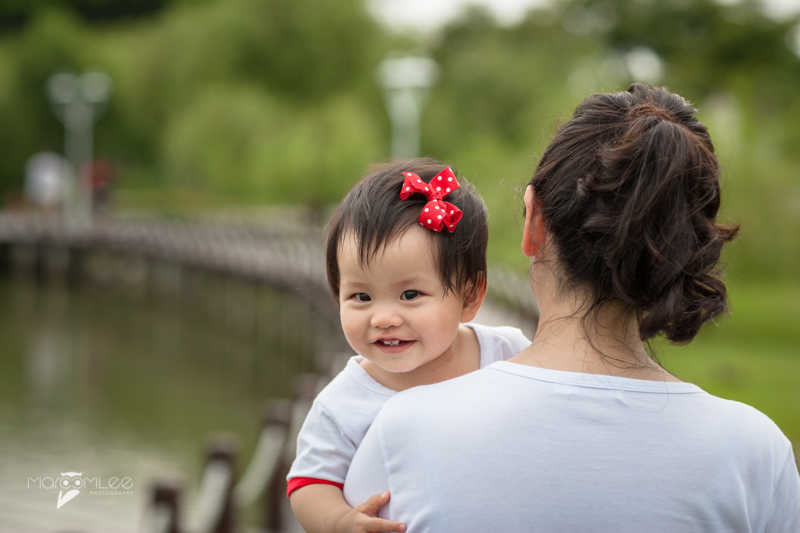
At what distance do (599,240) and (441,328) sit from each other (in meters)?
0.46

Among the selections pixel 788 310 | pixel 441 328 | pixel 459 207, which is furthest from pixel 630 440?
pixel 788 310

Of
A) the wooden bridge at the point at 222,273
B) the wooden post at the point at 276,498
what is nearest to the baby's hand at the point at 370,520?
the wooden bridge at the point at 222,273

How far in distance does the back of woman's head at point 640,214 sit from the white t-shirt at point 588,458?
0.13 m

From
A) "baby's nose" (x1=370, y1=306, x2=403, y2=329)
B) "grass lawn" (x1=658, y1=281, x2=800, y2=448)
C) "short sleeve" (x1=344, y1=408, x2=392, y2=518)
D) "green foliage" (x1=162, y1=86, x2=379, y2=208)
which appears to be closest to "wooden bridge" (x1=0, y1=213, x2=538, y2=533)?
"baby's nose" (x1=370, y1=306, x2=403, y2=329)

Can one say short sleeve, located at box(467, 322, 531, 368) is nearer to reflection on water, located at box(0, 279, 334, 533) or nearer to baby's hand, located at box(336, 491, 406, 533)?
baby's hand, located at box(336, 491, 406, 533)

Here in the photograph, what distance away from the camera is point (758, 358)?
48.0 ft

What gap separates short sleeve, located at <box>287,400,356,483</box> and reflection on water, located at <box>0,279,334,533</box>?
239 inches

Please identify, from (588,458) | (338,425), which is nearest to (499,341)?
(338,425)

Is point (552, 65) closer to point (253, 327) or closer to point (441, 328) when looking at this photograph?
point (253, 327)

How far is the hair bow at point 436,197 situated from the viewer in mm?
1747

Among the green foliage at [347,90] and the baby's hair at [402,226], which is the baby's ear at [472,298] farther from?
the green foliage at [347,90]

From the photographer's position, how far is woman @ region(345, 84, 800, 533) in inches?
53.6

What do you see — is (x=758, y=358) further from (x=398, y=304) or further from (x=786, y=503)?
(x=786, y=503)

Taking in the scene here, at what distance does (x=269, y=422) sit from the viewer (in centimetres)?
706
